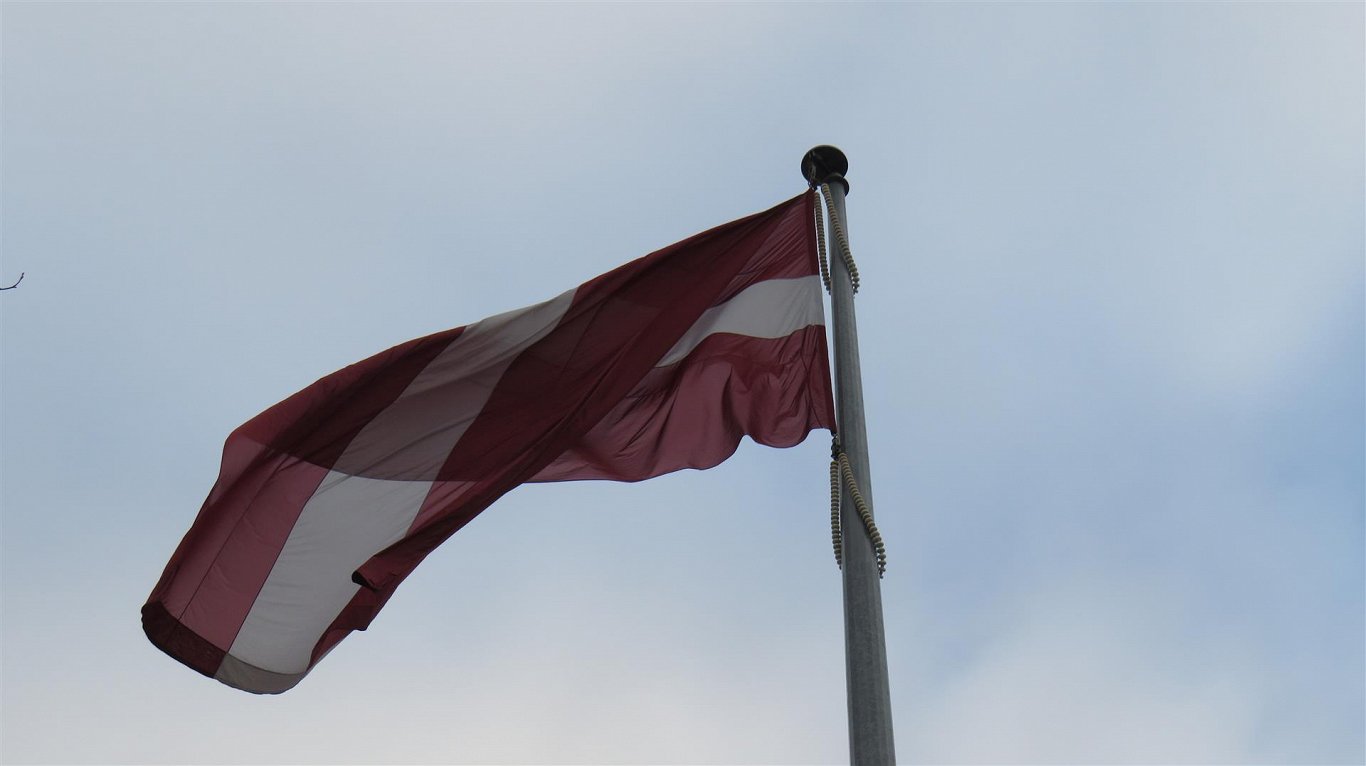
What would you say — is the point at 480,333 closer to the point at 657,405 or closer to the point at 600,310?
the point at 600,310

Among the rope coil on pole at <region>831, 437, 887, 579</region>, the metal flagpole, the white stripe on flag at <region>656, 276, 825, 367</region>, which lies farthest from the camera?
the white stripe on flag at <region>656, 276, 825, 367</region>

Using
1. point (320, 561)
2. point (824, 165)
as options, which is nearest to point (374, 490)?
point (320, 561)

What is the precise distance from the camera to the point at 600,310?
984cm

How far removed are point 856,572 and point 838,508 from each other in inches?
22.2

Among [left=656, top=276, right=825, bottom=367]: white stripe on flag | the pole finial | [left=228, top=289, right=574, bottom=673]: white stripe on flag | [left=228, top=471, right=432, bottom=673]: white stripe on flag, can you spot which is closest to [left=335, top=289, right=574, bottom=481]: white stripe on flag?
[left=228, top=289, right=574, bottom=673]: white stripe on flag

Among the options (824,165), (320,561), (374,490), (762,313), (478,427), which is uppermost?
(824,165)

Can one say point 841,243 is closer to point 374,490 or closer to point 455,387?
point 455,387

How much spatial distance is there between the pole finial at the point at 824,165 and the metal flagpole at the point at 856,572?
0.38 metres

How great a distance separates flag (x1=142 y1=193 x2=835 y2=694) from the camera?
29.3ft

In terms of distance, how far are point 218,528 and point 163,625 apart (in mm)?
833

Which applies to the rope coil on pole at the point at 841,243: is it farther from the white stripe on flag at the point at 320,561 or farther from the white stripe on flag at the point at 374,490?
the white stripe on flag at the point at 320,561

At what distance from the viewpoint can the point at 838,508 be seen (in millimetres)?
7480

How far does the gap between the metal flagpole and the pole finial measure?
38 centimetres

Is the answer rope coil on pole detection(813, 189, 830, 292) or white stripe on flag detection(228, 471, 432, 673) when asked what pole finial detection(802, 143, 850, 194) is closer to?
rope coil on pole detection(813, 189, 830, 292)
